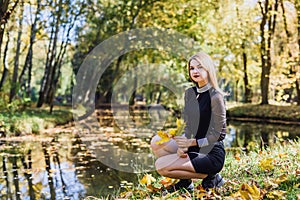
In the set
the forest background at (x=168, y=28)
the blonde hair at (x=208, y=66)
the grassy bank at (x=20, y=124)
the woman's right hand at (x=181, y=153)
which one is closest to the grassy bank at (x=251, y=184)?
the woman's right hand at (x=181, y=153)

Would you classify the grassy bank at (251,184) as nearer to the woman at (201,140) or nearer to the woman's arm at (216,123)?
the woman at (201,140)

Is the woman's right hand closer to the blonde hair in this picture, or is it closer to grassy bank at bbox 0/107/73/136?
the blonde hair

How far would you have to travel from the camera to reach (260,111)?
22.8 meters

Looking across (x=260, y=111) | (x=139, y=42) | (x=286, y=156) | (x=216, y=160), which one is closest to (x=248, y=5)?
(x=260, y=111)

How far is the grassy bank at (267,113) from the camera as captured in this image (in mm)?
20634

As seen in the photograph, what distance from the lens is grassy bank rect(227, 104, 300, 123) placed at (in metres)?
20.6

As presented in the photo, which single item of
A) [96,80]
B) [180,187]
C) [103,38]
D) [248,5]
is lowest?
[180,187]

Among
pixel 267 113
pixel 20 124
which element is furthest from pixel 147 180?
pixel 267 113

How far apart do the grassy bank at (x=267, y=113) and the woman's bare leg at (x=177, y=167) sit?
17716 millimetres

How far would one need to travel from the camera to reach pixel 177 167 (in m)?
3.81

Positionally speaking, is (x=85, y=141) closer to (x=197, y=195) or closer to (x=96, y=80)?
(x=197, y=195)

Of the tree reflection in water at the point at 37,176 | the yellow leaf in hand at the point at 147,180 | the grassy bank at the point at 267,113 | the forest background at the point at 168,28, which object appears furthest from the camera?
the grassy bank at the point at 267,113

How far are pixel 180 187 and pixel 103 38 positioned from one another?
22100 millimetres

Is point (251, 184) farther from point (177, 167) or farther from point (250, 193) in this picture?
point (177, 167)
